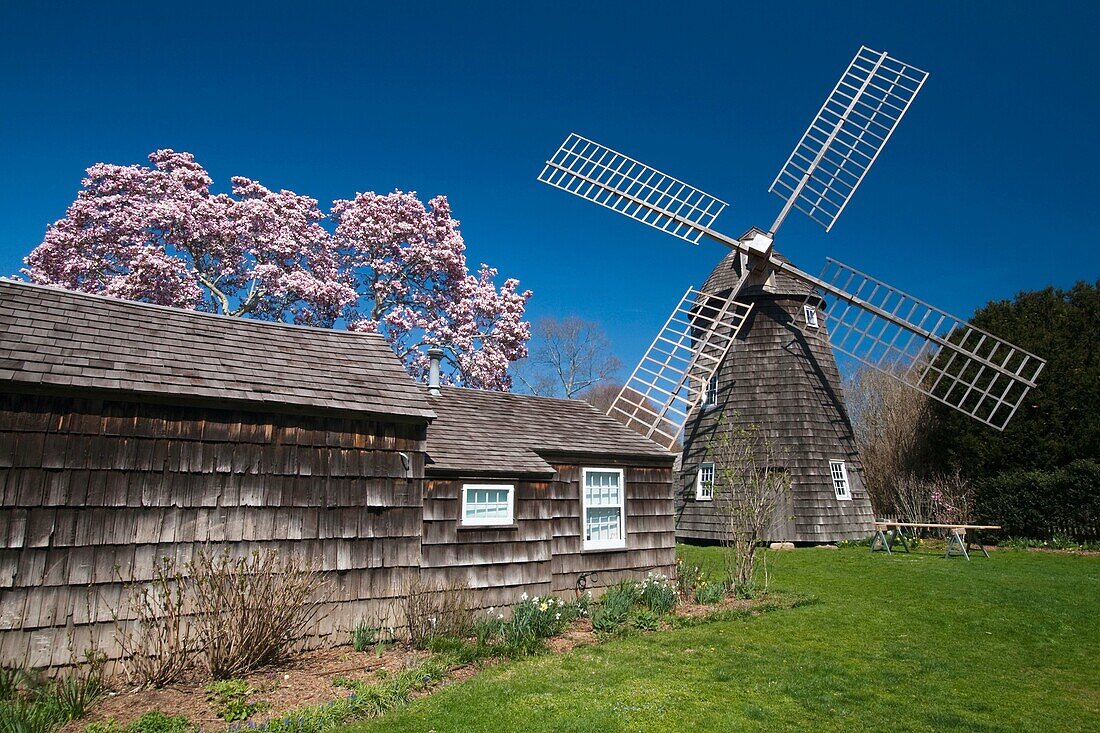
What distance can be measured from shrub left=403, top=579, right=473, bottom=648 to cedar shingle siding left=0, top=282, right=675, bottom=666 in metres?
0.22

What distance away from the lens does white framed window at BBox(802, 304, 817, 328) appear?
22.3 meters

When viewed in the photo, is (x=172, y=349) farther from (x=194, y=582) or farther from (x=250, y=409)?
(x=194, y=582)

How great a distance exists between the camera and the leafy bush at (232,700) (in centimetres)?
617

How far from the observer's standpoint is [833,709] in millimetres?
6387

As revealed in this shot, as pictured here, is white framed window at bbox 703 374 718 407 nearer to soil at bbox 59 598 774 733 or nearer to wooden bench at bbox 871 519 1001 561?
wooden bench at bbox 871 519 1001 561

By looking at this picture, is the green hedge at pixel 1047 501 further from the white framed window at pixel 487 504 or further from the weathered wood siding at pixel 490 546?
the white framed window at pixel 487 504

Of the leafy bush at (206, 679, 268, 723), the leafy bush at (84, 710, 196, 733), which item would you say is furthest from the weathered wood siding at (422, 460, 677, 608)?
the leafy bush at (84, 710, 196, 733)

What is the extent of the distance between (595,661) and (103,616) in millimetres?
5631

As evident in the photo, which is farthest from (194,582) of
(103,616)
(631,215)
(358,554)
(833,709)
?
(631,215)

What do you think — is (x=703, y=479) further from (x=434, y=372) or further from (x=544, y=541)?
(x=434, y=372)

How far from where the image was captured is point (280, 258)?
949 inches

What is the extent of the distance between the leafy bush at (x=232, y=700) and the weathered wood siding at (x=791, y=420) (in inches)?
636

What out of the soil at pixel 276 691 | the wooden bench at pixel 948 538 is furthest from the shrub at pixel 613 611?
the wooden bench at pixel 948 538

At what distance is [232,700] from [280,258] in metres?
20.2
